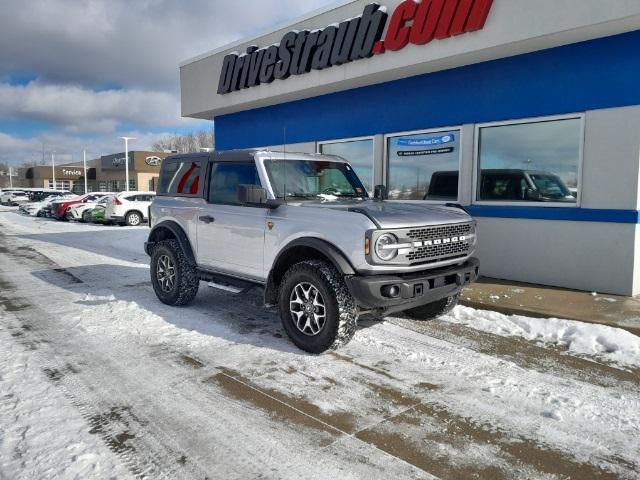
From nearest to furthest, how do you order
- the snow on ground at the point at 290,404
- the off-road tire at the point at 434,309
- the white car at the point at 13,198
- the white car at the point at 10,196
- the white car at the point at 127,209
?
1. the snow on ground at the point at 290,404
2. the off-road tire at the point at 434,309
3. the white car at the point at 127,209
4. the white car at the point at 13,198
5. the white car at the point at 10,196

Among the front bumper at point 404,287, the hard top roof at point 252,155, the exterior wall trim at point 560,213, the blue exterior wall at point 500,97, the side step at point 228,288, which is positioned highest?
the blue exterior wall at point 500,97

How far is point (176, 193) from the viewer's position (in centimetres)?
663

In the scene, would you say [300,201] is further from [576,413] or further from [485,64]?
[485,64]

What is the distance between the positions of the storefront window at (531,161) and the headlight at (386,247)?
472 cm

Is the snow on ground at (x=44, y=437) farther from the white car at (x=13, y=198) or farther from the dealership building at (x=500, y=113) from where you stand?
the white car at (x=13, y=198)

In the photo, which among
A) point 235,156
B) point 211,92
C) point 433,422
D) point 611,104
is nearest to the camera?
point 433,422

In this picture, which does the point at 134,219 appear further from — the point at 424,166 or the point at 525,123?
the point at 525,123

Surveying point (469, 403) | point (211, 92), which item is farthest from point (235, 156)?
point (211, 92)

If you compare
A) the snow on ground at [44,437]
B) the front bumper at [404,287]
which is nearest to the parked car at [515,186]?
the front bumper at [404,287]

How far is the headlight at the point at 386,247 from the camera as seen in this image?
13.9 ft

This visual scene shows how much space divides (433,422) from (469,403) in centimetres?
45

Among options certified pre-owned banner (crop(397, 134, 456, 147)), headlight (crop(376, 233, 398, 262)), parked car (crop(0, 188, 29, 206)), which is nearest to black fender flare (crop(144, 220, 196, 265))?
headlight (crop(376, 233, 398, 262))

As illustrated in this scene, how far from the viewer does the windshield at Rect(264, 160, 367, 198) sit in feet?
17.9

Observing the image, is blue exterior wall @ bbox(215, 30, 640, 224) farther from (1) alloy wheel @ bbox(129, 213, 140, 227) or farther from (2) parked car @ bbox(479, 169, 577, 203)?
(1) alloy wheel @ bbox(129, 213, 140, 227)
